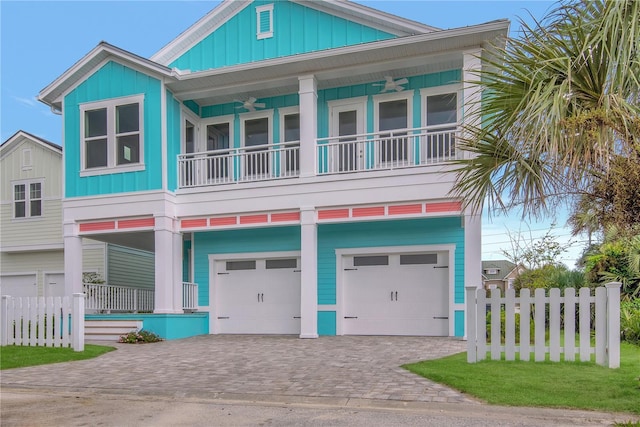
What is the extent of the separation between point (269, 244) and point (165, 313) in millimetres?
3251

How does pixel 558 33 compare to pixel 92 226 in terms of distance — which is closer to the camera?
pixel 558 33

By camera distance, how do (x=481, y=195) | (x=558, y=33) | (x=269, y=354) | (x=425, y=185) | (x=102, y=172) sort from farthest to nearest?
(x=102, y=172)
(x=425, y=185)
(x=269, y=354)
(x=481, y=195)
(x=558, y=33)

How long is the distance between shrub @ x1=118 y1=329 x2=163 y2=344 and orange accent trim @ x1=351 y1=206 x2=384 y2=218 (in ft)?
18.7

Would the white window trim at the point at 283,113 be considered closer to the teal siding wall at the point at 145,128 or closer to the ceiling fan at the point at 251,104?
the ceiling fan at the point at 251,104

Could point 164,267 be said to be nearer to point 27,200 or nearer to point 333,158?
point 333,158

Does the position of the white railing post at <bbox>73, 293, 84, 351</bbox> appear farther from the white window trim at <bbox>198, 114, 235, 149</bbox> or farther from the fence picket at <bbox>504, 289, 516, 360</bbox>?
the fence picket at <bbox>504, 289, 516, 360</bbox>

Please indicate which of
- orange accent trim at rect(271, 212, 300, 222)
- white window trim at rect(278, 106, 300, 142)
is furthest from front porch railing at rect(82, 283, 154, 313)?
white window trim at rect(278, 106, 300, 142)

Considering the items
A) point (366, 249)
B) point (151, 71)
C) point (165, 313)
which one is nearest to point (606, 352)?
point (366, 249)

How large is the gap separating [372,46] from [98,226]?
28.0ft

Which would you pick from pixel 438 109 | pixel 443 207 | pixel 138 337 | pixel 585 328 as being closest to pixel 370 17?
pixel 438 109

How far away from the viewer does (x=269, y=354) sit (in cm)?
993

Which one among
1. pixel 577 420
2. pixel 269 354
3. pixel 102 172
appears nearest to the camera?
pixel 577 420

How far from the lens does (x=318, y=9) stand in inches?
579

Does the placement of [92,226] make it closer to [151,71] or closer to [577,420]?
[151,71]
